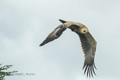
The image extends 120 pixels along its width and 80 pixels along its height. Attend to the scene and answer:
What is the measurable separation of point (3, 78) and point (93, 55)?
5.73 meters

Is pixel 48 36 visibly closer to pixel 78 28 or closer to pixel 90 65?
pixel 78 28

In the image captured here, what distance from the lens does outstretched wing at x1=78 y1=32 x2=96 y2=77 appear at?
20980mm

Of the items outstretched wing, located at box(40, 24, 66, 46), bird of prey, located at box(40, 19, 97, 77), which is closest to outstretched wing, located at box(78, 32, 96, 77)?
bird of prey, located at box(40, 19, 97, 77)

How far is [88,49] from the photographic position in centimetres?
2180

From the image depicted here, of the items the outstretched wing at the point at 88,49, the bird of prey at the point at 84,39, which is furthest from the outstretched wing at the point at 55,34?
the outstretched wing at the point at 88,49

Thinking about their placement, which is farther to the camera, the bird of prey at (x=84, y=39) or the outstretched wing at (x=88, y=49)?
the outstretched wing at (x=88, y=49)

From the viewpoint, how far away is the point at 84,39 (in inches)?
835

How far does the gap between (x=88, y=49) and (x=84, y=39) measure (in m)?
0.89

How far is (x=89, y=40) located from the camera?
21.1 meters

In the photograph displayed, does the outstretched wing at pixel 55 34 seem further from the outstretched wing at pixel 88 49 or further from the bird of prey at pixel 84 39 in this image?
the outstretched wing at pixel 88 49

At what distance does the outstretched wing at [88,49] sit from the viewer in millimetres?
20980

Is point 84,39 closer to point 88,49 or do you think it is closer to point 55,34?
point 88,49

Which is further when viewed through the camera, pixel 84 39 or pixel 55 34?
pixel 84 39

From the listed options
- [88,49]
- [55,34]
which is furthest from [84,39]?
[55,34]
